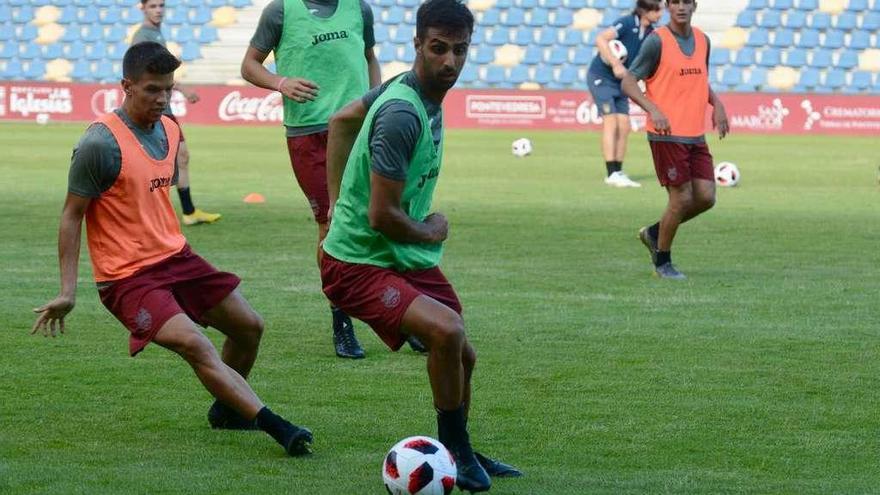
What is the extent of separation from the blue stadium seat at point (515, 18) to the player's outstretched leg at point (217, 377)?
3193 cm

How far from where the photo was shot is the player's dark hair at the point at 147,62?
235 inches

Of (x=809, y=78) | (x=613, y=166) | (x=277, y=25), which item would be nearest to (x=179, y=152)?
(x=277, y=25)

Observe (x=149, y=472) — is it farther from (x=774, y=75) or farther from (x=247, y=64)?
(x=774, y=75)

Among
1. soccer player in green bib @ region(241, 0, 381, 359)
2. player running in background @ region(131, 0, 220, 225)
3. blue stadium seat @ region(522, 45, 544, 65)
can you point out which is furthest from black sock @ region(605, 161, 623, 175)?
blue stadium seat @ region(522, 45, 544, 65)

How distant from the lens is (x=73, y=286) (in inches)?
231

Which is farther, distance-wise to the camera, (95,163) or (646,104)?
(646,104)

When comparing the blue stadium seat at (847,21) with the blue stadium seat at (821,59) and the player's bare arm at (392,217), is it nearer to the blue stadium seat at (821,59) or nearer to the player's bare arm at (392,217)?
the blue stadium seat at (821,59)

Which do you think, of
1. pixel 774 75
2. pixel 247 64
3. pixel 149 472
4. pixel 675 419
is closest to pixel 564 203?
pixel 247 64

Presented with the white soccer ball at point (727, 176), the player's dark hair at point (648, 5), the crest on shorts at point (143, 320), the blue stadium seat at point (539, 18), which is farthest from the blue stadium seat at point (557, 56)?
Answer: the crest on shorts at point (143, 320)

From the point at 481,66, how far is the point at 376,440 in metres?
31.1

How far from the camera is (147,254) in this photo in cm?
608

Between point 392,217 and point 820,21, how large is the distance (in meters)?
31.5

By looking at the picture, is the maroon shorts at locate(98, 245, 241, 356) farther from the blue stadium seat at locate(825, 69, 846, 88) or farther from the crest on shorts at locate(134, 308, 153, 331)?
the blue stadium seat at locate(825, 69, 846, 88)

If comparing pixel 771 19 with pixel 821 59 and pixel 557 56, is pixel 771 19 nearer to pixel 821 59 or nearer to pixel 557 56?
pixel 821 59
